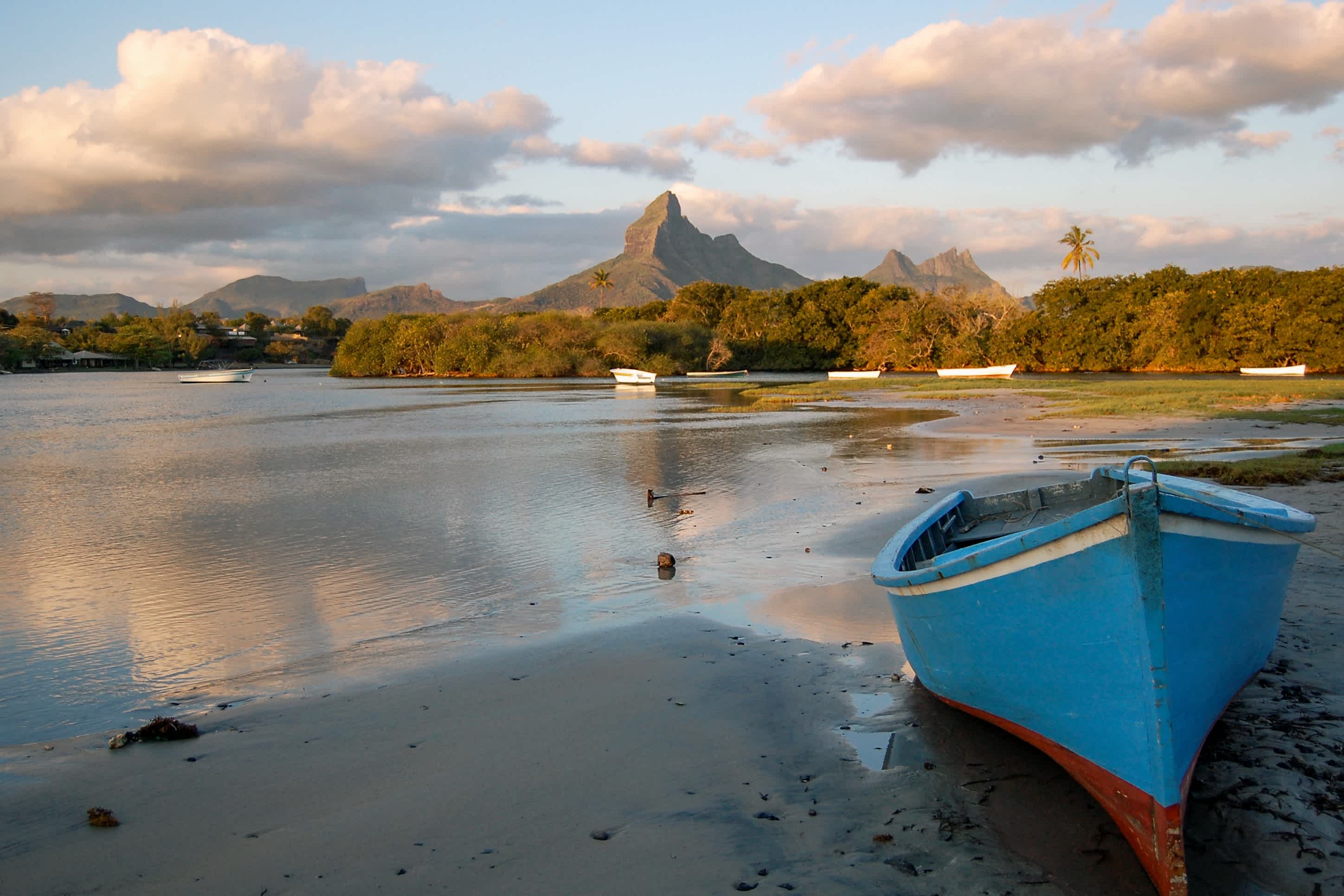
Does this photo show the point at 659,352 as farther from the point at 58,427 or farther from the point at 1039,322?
the point at 58,427

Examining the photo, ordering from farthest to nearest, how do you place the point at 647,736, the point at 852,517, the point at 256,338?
A: the point at 256,338 → the point at 852,517 → the point at 647,736

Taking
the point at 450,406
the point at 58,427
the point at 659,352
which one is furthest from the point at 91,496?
the point at 659,352

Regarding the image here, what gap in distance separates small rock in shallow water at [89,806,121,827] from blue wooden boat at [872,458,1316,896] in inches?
178

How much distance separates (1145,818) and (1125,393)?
1569 inches

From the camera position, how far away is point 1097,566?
161 inches

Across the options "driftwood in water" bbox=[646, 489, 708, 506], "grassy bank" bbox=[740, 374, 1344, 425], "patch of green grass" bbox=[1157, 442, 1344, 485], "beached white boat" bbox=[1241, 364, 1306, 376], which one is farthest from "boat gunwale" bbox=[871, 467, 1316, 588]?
"beached white boat" bbox=[1241, 364, 1306, 376]

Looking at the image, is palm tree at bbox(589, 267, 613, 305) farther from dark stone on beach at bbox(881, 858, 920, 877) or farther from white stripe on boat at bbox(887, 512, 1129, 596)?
dark stone on beach at bbox(881, 858, 920, 877)

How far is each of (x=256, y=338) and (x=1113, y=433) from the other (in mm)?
169823

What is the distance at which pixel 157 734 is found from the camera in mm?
5812

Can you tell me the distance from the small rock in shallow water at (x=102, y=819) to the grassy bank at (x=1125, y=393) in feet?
86.7

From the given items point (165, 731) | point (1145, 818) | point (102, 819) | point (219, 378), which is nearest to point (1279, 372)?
point (1145, 818)

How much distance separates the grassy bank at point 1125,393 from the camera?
27656 millimetres

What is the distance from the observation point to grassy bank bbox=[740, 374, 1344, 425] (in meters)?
27.7

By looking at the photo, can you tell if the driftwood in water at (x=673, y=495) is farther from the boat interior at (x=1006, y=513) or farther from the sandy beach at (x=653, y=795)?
the sandy beach at (x=653, y=795)
